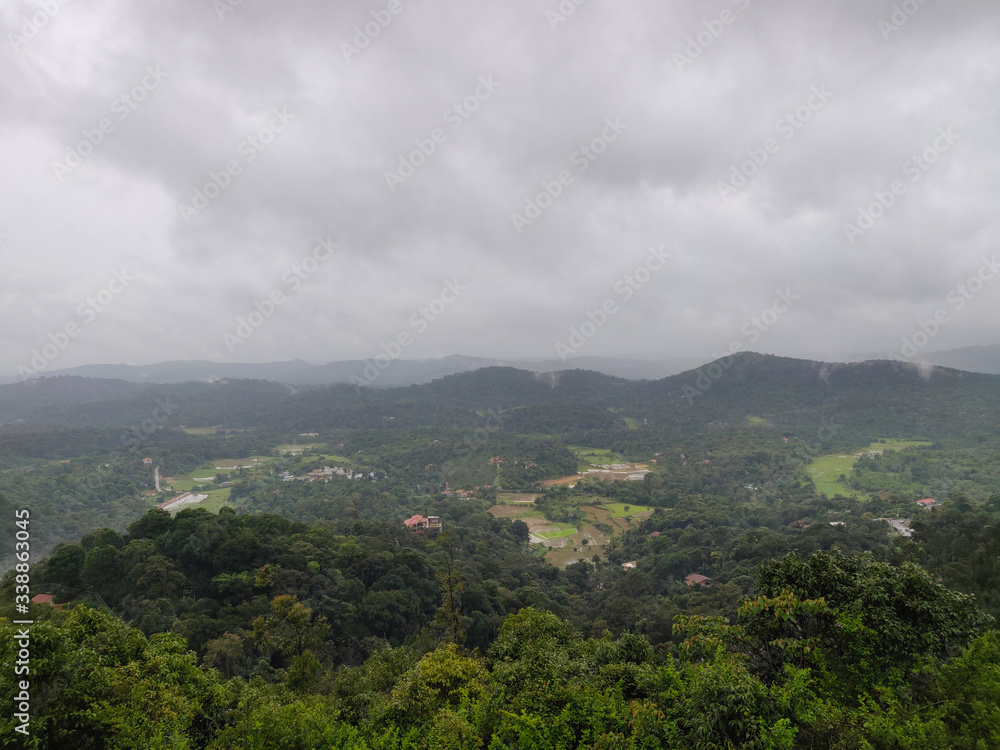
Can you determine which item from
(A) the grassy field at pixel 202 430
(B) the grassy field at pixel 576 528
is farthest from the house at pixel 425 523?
(A) the grassy field at pixel 202 430

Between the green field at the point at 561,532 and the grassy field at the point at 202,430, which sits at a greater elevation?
the grassy field at the point at 202,430

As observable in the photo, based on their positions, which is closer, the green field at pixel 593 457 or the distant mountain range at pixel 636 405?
the green field at pixel 593 457

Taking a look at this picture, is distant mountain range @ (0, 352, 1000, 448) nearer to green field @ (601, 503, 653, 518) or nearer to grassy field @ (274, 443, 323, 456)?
grassy field @ (274, 443, 323, 456)

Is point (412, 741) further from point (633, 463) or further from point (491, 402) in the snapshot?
point (491, 402)

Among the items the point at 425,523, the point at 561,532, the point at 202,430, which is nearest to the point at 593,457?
the point at 561,532

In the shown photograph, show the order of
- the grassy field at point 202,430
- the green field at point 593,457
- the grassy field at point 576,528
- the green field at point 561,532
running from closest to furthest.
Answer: the grassy field at point 576,528
the green field at point 561,532
the green field at point 593,457
the grassy field at point 202,430

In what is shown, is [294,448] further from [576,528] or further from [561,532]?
[576,528]

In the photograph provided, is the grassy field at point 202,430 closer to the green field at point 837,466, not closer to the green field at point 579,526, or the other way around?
the green field at point 579,526

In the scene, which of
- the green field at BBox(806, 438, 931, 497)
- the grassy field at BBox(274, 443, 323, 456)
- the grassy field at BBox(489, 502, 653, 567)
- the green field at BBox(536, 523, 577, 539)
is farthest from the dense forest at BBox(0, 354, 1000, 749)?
the grassy field at BBox(274, 443, 323, 456)

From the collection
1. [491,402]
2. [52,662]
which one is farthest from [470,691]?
[491,402]
